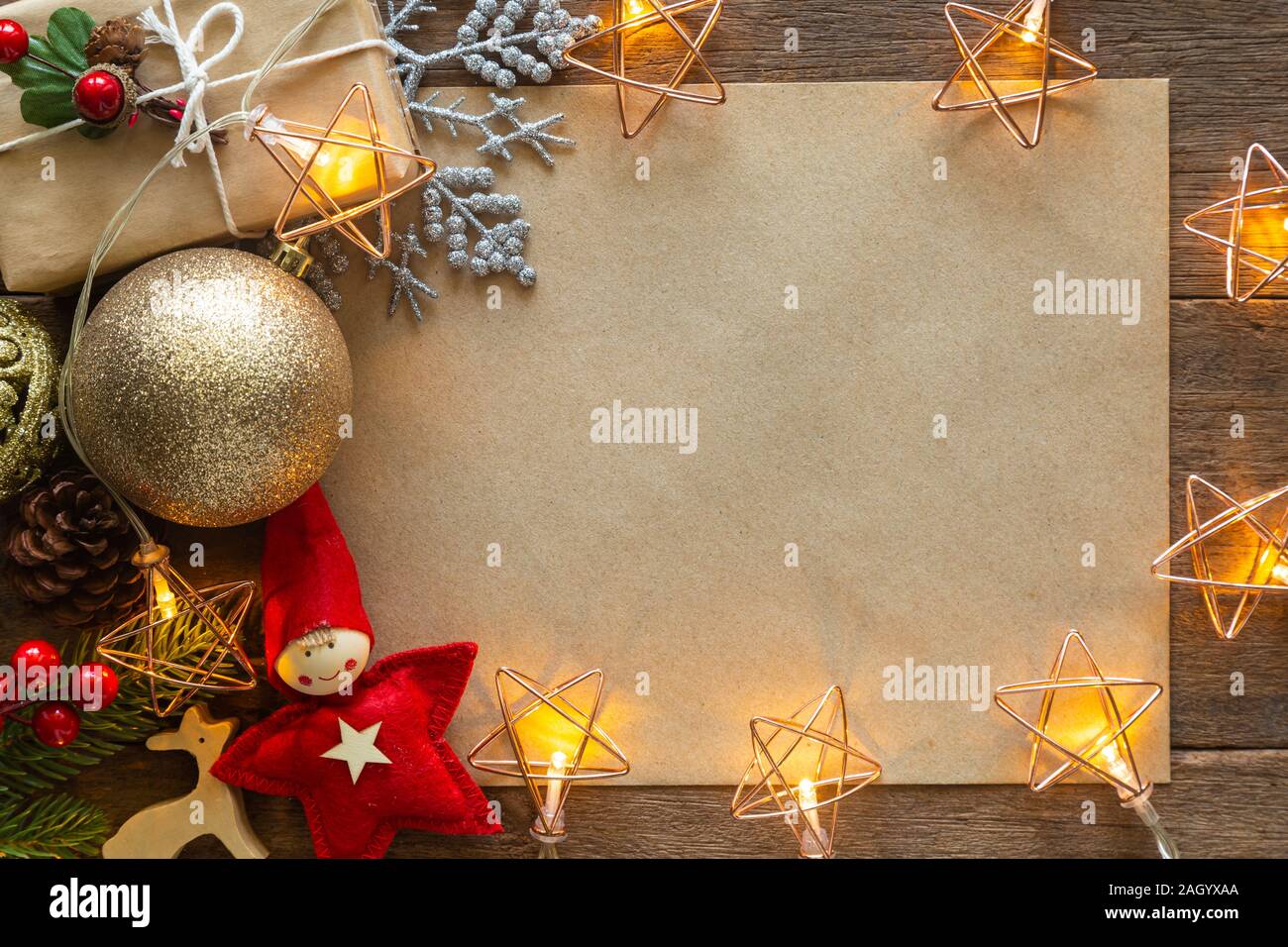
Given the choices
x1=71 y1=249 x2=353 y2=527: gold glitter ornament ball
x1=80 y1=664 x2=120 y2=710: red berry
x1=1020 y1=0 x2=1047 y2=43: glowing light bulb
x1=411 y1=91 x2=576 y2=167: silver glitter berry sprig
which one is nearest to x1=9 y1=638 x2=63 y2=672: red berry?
x1=80 y1=664 x2=120 y2=710: red berry

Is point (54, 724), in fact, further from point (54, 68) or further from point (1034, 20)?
point (1034, 20)

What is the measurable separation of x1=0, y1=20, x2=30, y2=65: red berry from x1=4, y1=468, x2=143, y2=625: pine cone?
0.46 metres

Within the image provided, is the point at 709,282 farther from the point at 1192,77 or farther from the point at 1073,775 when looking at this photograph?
the point at 1073,775

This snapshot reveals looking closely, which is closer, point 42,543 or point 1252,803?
point 42,543

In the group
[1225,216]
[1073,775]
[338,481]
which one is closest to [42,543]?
[338,481]

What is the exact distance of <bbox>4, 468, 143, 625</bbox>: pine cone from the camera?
1023mm

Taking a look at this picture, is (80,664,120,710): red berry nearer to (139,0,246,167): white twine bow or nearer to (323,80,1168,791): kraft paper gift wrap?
(323,80,1168,791): kraft paper gift wrap

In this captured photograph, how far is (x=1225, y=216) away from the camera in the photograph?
3.80 feet

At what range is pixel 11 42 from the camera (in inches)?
37.8

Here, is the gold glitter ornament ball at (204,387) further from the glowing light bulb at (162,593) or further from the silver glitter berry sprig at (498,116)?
the silver glitter berry sprig at (498,116)

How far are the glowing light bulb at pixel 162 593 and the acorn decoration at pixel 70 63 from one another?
0.51m
